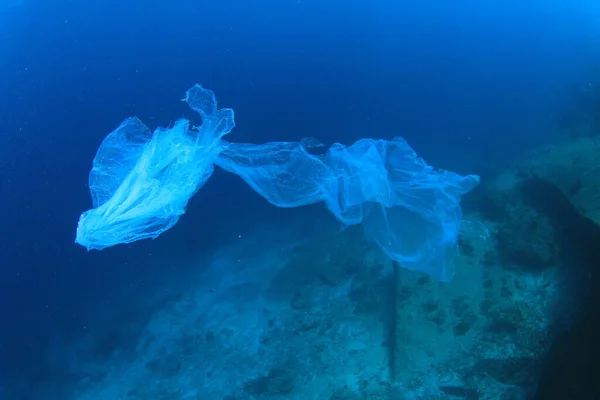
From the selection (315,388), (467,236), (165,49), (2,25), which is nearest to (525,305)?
(467,236)

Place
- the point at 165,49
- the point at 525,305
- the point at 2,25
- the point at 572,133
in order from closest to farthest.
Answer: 1. the point at 525,305
2. the point at 572,133
3. the point at 165,49
4. the point at 2,25

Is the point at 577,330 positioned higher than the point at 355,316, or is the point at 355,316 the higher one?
the point at 577,330

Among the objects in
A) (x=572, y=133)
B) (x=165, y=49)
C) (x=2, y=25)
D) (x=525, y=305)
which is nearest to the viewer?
(x=525, y=305)

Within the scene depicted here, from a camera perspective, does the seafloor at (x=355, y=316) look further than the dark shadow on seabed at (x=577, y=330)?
Yes

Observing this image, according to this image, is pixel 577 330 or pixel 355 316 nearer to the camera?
pixel 577 330

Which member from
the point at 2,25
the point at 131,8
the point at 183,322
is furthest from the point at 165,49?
the point at 183,322

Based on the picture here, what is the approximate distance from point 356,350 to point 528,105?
15219 millimetres

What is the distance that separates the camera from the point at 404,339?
25.4 feet

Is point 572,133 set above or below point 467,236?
above

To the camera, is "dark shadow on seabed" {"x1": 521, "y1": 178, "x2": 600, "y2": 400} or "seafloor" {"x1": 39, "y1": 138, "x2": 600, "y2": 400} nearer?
"dark shadow on seabed" {"x1": 521, "y1": 178, "x2": 600, "y2": 400}

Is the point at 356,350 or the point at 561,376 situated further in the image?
the point at 356,350

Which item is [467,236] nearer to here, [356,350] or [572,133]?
[356,350]

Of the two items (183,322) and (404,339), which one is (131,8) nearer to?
(183,322)

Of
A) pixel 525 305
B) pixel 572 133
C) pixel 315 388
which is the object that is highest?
pixel 572 133
